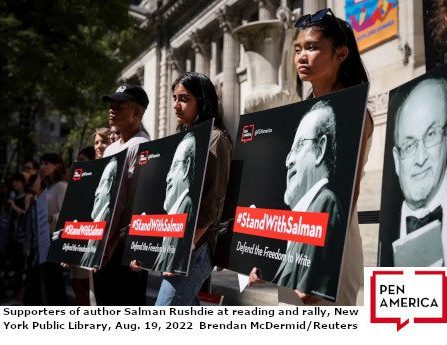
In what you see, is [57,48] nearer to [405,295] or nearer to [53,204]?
[53,204]

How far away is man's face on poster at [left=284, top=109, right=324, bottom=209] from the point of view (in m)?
2.23

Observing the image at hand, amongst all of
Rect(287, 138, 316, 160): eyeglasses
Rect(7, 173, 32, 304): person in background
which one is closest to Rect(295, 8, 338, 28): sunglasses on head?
Rect(287, 138, 316, 160): eyeglasses

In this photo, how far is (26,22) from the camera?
13898mm

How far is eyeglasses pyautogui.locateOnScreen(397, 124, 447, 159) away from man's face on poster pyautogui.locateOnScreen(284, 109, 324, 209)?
365mm

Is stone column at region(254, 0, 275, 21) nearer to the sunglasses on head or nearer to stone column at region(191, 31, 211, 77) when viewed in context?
stone column at region(191, 31, 211, 77)

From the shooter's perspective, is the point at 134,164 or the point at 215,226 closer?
the point at 215,226

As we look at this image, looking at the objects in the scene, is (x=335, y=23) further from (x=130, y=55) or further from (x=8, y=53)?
(x=130, y=55)

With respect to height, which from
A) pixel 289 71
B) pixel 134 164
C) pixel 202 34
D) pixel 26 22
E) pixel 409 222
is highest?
pixel 202 34

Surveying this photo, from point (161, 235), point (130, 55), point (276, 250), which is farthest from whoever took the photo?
point (130, 55)

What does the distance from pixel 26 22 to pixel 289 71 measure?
6.58 metres

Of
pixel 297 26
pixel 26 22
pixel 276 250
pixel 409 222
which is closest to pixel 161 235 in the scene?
pixel 276 250

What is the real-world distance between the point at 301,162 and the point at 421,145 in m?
0.54

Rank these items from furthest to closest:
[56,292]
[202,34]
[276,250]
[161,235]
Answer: [202,34]
[56,292]
[161,235]
[276,250]

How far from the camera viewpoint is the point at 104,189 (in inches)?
151
